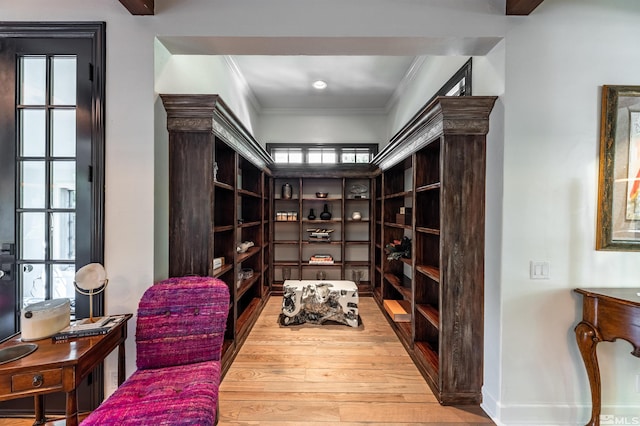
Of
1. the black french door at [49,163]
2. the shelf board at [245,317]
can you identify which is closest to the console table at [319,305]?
the shelf board at [245,317]

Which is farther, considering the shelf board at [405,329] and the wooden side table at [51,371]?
the shelf board at [405,329]

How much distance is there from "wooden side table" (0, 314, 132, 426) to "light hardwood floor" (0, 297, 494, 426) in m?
0.86

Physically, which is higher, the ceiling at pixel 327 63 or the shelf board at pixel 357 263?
the ceiling at pixel 327 63

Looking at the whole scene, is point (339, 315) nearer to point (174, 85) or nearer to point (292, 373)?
point (292, 373)

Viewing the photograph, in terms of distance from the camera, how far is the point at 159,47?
1881mm

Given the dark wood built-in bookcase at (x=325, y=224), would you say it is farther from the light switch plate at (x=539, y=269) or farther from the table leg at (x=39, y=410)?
the table leg at (x=39, y=410)

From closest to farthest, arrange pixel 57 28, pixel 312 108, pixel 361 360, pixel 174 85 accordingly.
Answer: pixel 57 28 < pixel 174 85 < pixel 361 360 < pixel 312 108

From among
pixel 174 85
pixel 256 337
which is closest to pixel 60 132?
pixel 174 85

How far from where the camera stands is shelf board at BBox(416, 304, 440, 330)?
206 cm

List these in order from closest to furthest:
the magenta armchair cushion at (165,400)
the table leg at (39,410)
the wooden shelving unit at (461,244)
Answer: the magenta armchair cushion at (165,400) → the table leg at (39,410) → the wooden shelving unit at (461,244)

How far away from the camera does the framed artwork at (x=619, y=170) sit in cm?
171

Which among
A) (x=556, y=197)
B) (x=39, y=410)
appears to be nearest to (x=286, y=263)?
(x=39, y=410)

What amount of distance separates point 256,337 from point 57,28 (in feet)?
9.85

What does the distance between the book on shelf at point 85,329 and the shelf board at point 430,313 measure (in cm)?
216
